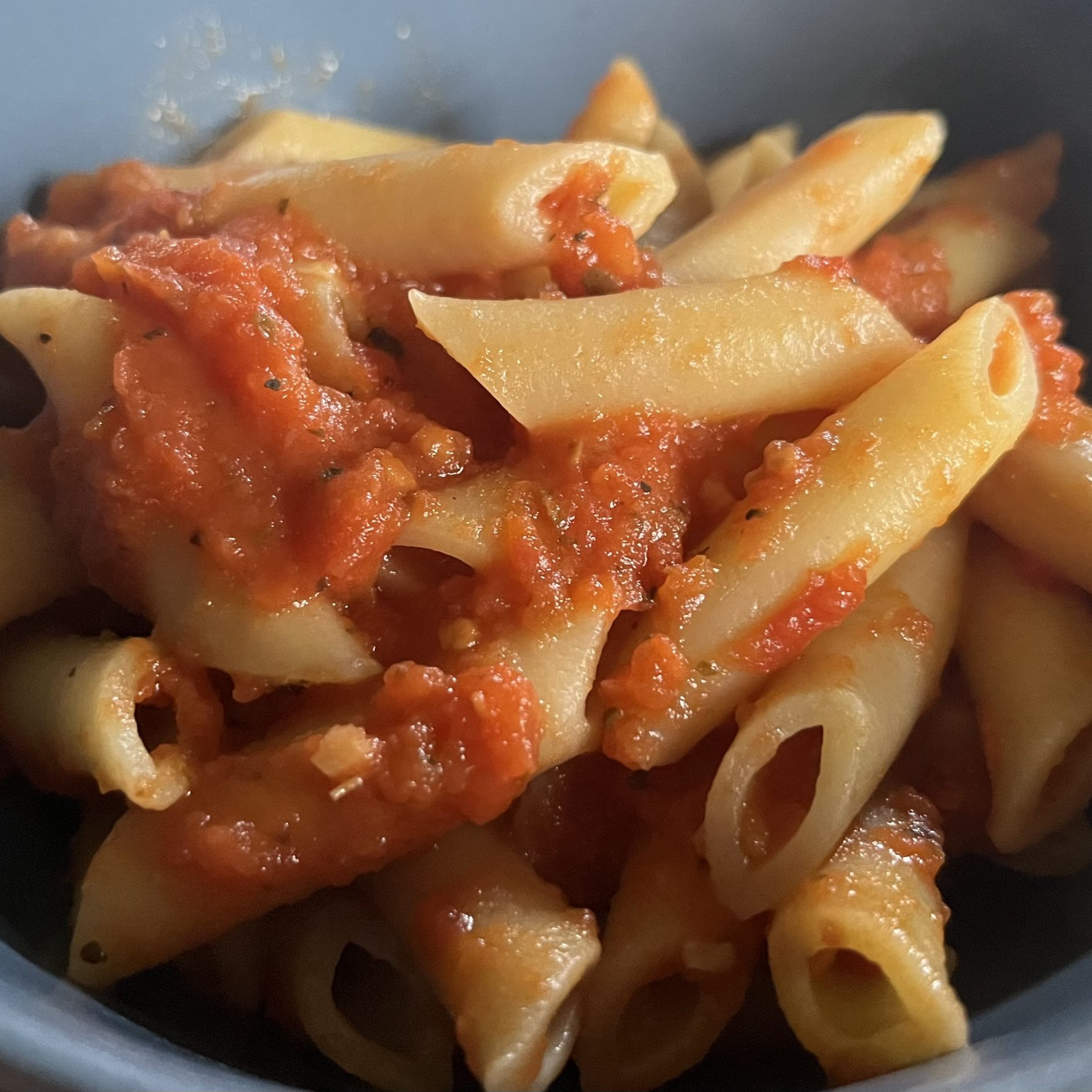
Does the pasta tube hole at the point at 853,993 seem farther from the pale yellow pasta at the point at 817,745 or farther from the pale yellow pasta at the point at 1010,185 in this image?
the pale yellow pasta at the point at 1010,185

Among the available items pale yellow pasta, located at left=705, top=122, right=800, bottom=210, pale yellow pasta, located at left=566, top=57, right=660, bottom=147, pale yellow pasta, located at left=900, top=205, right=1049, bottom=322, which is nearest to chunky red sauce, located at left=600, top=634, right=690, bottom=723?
pale yellow pasta, located at left=900, top=205, right=1049, bottom=322

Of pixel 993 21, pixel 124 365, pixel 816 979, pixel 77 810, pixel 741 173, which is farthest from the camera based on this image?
pixel 993 21

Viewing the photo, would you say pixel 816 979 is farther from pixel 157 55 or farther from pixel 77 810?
pixel 157 55

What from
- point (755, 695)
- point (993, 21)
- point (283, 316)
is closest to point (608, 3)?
point (993, 21)

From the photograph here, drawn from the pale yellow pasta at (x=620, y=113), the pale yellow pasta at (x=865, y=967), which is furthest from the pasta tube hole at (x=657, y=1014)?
the pale yellow pasta at (x=620, y=113)

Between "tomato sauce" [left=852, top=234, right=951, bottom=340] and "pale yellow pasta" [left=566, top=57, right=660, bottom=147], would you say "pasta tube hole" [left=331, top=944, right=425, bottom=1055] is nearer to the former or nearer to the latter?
"tomato sauce" [left=852, top=234, right=951, bottom=340]

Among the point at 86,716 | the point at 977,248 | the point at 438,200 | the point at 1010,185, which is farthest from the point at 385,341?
the point at 1010,185
